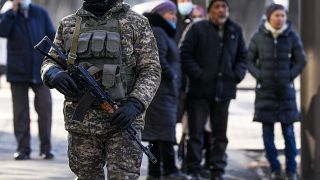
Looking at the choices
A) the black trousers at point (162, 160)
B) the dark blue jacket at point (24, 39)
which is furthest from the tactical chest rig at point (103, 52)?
the dark blue jacket at point (24, 39)

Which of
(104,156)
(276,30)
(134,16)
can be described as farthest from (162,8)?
(104,156)

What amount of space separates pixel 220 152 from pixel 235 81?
28.7 inches

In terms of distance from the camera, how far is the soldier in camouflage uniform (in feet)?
A: 15.7

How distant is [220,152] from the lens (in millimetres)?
8227

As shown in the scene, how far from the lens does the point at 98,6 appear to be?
4879 mm

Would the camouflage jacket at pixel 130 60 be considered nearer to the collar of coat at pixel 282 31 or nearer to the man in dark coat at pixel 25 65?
the collar of coat at pixel 282 31

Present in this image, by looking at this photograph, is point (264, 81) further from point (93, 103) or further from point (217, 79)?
point (93, 103)

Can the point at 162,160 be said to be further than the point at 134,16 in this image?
Yes

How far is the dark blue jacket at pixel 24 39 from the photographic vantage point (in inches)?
346

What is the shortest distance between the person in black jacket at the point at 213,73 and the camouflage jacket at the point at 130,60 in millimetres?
3159

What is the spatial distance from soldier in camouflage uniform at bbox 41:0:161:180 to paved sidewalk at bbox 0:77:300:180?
2.89 m

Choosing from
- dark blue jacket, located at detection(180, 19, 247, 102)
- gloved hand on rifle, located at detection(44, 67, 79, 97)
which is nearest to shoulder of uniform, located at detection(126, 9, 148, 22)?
gloved hand on rifle, located at detection(44, 67, 79, 97)

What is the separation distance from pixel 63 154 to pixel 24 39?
1.48 m

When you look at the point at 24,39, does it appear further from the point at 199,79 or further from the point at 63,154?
the point at 199,79
